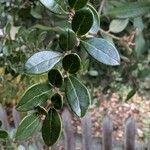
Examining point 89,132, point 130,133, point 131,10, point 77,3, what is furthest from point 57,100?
point 89,132

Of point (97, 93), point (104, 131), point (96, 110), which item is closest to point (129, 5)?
point (104, 131)

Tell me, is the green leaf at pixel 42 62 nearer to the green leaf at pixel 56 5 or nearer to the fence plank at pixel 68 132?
the green leaf at pixel 56 5

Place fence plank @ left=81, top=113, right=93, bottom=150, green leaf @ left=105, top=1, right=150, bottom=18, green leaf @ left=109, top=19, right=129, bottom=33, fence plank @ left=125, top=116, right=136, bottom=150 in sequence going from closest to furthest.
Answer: green leaf @ left=105, top=1, right=150, bottom=18, green leaf @ left=109, top=19, right=129, bottom=33, fence plank @ left=125, top=116, right=136, bottom=150, fence plank @ left=81, top=113, right=93, bottom=150

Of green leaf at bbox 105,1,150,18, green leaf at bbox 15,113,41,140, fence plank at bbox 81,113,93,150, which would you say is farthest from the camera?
fence plank at bbox 81,113,93,150

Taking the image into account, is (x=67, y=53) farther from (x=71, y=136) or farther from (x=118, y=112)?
(x=118, y=112)

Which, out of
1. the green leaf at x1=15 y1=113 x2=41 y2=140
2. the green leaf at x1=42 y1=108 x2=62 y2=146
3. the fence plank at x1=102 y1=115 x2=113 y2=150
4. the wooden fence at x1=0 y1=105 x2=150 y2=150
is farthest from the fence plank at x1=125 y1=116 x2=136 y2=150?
the green leaf at x1=42 y1=108 x2=62 y2=146

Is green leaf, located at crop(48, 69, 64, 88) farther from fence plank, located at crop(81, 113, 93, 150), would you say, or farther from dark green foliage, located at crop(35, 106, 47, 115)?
fence plank, located at crop(81, 113, 93, 150)
